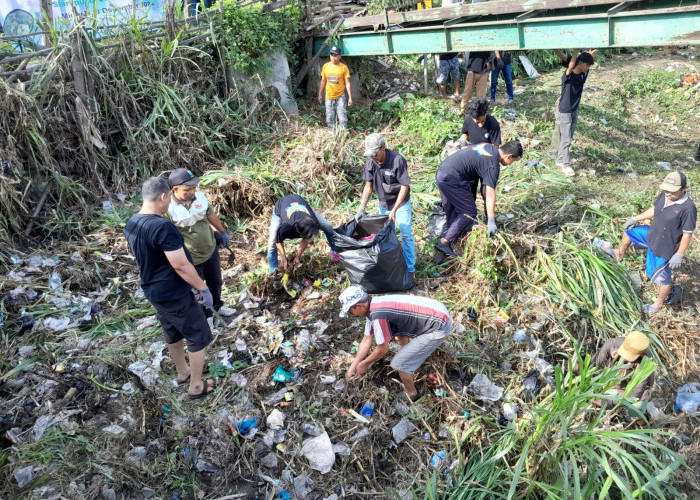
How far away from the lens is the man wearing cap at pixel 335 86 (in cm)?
795

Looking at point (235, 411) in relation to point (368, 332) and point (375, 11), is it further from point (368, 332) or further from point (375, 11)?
point (375, 11)

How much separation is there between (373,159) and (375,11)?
5.66 metres

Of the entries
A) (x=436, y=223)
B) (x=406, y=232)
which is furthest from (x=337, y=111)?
(x=406, y=232)

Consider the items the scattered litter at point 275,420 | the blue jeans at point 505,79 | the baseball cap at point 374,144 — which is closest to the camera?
the scattered litter at point 275,420

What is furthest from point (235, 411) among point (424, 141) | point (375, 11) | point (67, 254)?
point (375, 11)

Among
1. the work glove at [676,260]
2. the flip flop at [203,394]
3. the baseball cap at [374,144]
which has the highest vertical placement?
the baseball cap at [374,144]

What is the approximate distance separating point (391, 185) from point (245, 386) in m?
2.25

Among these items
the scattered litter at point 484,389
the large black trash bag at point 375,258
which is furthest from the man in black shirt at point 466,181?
the scattered litter at point 484,389

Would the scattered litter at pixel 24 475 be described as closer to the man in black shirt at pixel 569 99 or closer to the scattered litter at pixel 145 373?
the scattered litter at pixel 145 373

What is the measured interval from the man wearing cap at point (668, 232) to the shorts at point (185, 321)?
400 cm

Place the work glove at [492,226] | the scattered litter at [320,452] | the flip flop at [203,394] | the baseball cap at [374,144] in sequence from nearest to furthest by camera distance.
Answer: the scattered litter at [320,452] < the flip flop at [203,394] < the baseball cap at [374,144] < the work glove at [492,226]

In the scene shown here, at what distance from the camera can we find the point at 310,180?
6781 mm

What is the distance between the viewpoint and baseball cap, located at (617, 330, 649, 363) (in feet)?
11.5

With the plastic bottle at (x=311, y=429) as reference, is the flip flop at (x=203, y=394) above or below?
above
